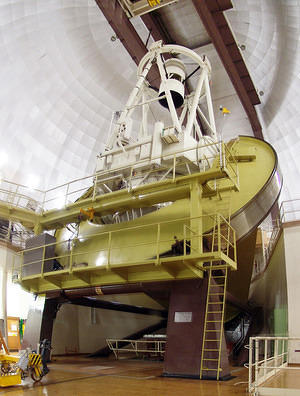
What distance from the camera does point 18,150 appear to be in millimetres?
21281

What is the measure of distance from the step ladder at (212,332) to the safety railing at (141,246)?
96 centimetres

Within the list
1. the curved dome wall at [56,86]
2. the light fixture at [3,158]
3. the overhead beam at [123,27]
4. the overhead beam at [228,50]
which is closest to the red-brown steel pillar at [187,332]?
the overhead beam at [228,50]

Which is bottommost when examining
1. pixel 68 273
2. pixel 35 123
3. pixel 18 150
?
pixel 68 273

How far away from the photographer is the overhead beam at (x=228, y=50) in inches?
680

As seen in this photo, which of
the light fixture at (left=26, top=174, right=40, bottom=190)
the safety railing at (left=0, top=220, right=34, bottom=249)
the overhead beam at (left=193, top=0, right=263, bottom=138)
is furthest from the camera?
the light fixture at (left=26, top=174, right=40, bottom=190)

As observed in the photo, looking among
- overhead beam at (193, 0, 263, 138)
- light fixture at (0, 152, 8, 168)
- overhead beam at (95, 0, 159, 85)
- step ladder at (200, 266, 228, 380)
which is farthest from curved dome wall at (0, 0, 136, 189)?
step ladder at (200, 266, 228, 380)

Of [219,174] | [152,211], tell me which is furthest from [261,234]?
[219,174]

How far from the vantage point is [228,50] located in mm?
19422

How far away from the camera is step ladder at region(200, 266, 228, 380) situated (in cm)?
841

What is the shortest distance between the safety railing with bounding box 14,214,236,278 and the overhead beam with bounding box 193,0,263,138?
1179cm

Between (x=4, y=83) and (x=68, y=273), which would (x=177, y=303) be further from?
(x=4, y=83)

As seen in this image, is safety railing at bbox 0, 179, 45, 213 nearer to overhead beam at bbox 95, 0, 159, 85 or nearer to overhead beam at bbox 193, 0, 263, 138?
overhead beam at bbox 95, 0, 159, 85

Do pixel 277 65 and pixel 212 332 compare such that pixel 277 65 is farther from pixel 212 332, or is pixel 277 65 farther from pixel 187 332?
pixel 187 332

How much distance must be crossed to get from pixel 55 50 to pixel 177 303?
58.3 ft
